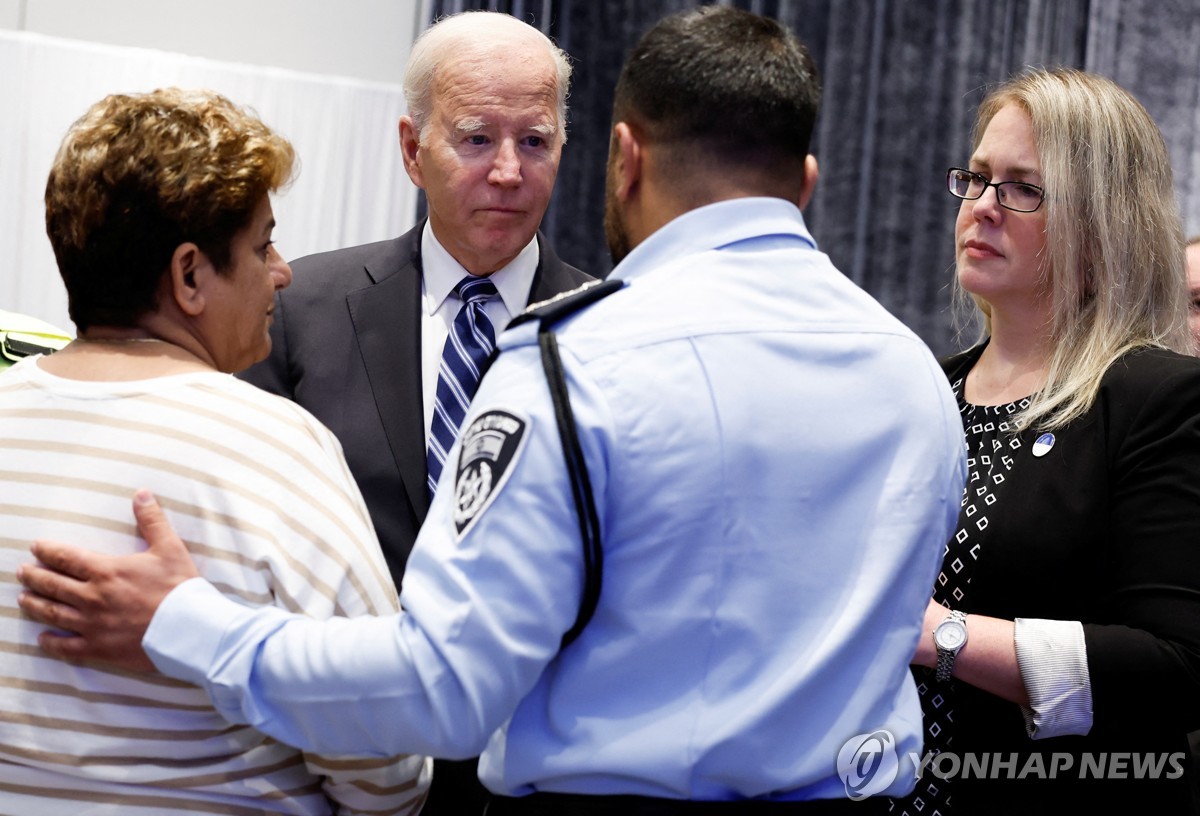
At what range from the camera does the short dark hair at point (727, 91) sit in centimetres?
128

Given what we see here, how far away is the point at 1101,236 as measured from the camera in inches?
77.3

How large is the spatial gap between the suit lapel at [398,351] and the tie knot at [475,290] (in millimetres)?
72

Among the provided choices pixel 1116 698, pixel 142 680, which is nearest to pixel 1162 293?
pixel 1116 698

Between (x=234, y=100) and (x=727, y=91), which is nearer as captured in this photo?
(x=727, y=91)

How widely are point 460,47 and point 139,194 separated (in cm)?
105

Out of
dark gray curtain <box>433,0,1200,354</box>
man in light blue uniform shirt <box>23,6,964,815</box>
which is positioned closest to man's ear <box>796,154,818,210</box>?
man in light blue uniform shirt <box>23,6,964,815</box>

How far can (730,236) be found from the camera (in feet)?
4.21

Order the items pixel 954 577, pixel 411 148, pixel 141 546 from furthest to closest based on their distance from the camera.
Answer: pixel 411 148, pixel 954 577, pixel 141 546

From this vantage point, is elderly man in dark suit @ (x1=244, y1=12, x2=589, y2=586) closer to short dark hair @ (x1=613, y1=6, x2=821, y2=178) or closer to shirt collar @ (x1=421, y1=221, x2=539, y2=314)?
A: shirt collar @ (x1=421, y1=221, x2=539, y2=314)

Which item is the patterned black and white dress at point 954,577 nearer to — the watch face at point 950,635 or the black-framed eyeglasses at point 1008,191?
the watch face at point 950,635

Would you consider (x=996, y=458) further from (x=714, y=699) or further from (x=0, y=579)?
(x=0, y=579)

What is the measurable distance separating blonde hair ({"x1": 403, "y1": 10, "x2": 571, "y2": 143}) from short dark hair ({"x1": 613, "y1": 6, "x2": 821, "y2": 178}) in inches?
38.0

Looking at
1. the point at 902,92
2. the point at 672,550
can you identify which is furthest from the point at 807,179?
the point at 902,92

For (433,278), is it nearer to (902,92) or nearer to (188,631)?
(188,631)
